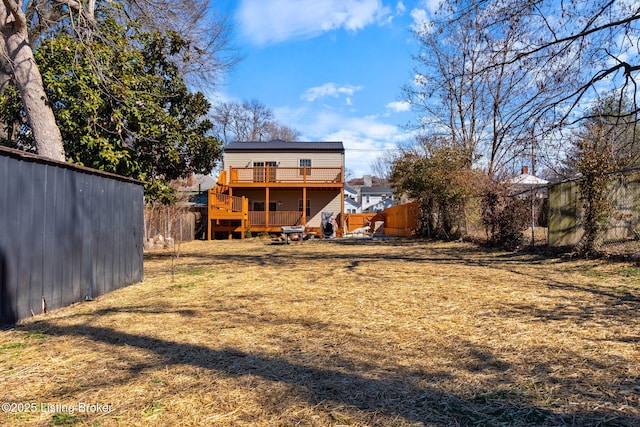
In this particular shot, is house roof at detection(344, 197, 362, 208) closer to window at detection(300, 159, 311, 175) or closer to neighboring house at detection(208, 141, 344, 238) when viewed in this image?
neighboring house at detection(208, 141, 344, 238)

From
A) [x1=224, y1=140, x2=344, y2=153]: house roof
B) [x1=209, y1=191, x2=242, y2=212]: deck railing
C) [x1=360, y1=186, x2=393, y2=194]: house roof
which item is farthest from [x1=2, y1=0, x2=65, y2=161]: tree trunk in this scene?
[x1=360, y1=186, x2=393, y2=194]: house roof

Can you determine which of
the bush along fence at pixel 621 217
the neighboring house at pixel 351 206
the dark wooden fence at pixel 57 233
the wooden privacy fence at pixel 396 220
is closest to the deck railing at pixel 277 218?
the wooden privacy fence at pixel 396 220

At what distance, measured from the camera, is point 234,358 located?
9.39ft

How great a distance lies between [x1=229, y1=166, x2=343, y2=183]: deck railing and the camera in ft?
72.9

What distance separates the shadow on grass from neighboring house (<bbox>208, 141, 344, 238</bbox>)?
16063mm

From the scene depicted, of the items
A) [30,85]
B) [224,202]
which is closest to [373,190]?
[224,202]

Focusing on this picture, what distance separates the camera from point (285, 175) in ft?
74.5

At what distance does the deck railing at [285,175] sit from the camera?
22234 millimetres

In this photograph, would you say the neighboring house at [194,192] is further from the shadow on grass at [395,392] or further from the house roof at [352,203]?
the house roof at [352,203]

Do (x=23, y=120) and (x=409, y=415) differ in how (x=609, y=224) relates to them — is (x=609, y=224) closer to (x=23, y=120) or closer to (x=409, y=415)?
(x=409, y=415)

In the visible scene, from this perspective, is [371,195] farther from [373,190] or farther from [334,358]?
[334,358]

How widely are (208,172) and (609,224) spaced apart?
31.8 feet

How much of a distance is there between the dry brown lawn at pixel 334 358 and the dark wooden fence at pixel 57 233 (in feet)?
0.94

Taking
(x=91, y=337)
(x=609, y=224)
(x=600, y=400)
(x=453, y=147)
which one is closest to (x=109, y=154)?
(x=91, y=337)
